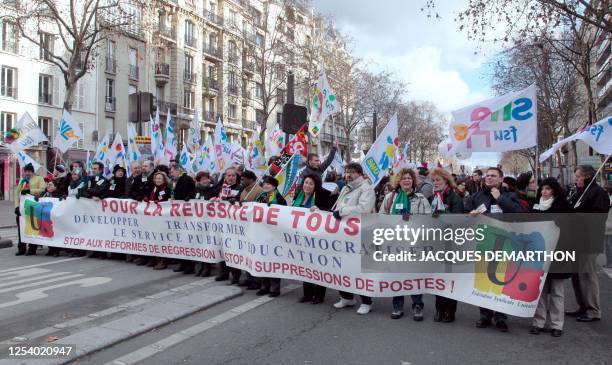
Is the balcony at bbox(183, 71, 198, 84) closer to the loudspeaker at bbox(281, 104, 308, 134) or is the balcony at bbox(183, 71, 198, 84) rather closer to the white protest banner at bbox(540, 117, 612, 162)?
the loudspeaker at bbox(281, 104, 308, 134)

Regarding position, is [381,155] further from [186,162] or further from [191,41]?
[191,41]

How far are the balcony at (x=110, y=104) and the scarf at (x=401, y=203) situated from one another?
37018mm

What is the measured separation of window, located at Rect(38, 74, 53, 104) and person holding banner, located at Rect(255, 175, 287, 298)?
31.8 meters

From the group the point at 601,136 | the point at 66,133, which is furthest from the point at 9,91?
the point at 601,136

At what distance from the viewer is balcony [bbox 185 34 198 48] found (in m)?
48.3

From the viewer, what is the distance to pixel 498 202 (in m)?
5.75

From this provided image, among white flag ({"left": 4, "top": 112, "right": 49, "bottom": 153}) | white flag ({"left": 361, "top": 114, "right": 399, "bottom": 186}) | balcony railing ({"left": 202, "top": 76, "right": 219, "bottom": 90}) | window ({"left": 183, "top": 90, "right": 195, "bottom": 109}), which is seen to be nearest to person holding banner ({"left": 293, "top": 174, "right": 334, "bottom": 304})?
white flag ({"left": 361, "top": 114, "right": 399, "bottom": 186})

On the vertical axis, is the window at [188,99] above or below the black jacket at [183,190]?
above

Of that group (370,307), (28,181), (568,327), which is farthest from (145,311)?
(28,181)

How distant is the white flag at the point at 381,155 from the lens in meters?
7.66

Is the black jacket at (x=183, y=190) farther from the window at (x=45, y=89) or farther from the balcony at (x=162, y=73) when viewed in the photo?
the balcony at (x=162, y=73)

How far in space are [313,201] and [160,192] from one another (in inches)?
129

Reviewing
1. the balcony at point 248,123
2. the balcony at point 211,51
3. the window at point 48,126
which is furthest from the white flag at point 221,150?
the balcony at point 248,123

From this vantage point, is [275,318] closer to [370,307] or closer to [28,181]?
[370,307]
